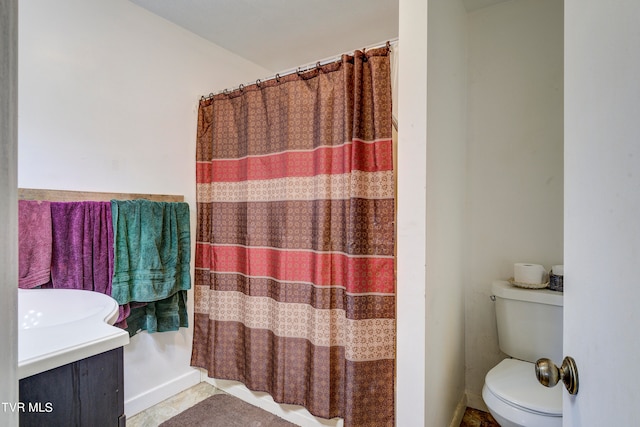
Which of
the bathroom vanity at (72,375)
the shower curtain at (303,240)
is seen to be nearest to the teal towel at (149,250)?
the shower curtain at (303,240)

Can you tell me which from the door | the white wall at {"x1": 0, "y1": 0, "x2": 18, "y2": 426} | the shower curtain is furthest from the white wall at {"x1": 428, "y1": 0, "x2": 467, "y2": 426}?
the white wall at {"x1": 0, "y1": 0, "x2": 18, "y2": 426}

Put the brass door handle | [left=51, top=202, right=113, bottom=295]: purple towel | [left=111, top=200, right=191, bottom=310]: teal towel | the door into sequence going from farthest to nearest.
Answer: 1. [left=111, top=200, right=191, bottom=310]: teal towel
2. [left=51, top=202, right=113, bottom=295]: purple towel
3. the brass door handle
4. the door

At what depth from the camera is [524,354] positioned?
159cm

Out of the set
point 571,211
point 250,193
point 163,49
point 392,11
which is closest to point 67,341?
point 571,211

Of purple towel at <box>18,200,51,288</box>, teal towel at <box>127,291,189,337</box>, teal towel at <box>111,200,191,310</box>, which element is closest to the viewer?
purple towel at <box>18,200,51,288</box>

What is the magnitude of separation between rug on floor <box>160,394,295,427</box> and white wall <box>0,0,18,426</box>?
5.71 feet

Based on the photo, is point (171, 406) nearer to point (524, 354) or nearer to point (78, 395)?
point (78, 395)

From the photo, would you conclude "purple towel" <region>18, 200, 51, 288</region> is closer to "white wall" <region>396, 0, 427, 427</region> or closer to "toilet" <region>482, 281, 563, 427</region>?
"white wall" <region>396, 0, 427, 427</region>

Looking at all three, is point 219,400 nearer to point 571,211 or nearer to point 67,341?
point 67,341

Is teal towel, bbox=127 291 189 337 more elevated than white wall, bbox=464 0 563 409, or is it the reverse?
white wall, bbox=464 0 563 409

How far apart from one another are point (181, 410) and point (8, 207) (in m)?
2.06

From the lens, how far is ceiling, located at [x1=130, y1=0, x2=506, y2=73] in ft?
5.89

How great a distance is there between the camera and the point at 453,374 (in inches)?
64.9

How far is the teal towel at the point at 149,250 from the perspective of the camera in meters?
1.63
